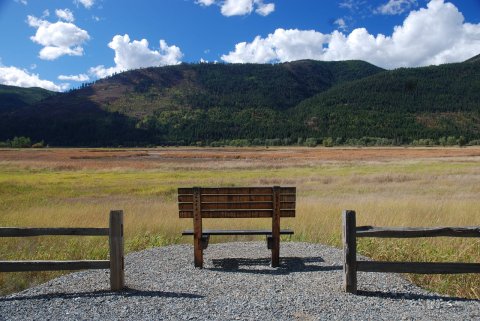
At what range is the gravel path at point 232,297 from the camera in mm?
5441

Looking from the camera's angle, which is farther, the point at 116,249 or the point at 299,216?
the point at 299,216

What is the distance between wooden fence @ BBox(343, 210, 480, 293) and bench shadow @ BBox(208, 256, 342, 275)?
1.40 meters

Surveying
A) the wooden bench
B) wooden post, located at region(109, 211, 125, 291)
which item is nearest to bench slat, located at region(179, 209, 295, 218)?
the wooden bench

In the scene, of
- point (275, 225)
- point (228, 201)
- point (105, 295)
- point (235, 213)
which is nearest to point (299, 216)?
point (275, 225)

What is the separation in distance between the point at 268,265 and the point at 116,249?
2.95m

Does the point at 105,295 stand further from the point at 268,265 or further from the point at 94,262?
the point at 268,265

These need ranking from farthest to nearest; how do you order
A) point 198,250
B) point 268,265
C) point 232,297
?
point 268,265
point 198,250
point 232,297

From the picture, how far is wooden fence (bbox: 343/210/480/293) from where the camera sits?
6.07 metres

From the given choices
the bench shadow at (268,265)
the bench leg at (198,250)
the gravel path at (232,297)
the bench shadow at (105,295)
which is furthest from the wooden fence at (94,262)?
the bench shadow at (268,265)

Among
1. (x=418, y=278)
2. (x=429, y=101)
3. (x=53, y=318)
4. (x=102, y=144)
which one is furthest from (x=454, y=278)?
(x=429, y=101)

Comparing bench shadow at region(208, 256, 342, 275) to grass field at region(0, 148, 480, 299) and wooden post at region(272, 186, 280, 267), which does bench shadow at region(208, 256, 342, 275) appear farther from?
grass field at region(0, 148, 480, 299)

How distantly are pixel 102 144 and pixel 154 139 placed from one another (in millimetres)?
21003

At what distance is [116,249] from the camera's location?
6.29m

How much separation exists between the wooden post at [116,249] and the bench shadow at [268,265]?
191cm
